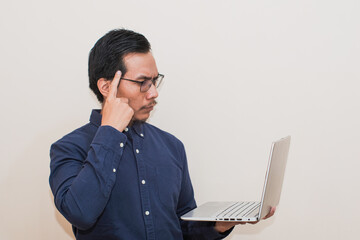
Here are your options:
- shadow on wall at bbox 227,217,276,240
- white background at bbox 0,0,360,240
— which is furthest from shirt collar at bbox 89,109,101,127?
shadow on wall at bbox 227,217,276,240

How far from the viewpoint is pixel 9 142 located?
5.63ft

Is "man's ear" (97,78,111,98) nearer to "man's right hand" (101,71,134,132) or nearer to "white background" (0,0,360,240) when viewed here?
"man's right hand" (101,71,134,132)

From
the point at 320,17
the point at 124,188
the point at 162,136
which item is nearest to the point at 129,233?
the point at 124,188

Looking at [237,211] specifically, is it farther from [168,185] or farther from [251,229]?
[251,229]

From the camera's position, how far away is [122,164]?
1.36 m

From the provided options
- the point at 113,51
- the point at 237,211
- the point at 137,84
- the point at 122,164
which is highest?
the point at 113,51

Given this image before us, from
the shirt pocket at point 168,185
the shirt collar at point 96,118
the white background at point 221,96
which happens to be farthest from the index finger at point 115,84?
the white background at point 221,96

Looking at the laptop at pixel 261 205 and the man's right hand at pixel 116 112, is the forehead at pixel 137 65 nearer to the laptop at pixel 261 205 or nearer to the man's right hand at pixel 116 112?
the man's right hand at pixel 116 112

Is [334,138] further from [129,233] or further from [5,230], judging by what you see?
[5,230]

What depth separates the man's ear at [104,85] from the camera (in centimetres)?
140

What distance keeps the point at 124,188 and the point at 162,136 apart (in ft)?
1.01

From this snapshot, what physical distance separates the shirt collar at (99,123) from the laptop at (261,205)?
35cm

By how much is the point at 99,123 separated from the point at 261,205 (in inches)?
24.6

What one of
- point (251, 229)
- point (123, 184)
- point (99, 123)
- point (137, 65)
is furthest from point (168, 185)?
point (251, 229)
